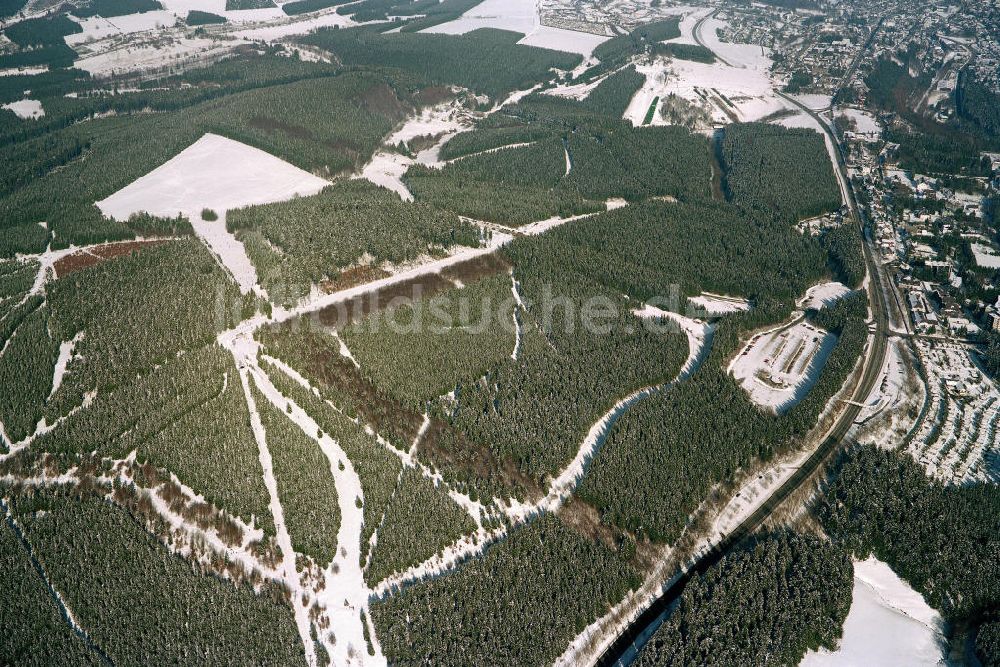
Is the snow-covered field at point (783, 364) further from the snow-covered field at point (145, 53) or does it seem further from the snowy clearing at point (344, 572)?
the snow-covered field at point (145, 53)

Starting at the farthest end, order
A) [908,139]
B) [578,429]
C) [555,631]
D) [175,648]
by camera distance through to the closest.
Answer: [908,139], [578,429], [555,631], [175,648]

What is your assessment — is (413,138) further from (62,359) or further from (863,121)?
(863,121)

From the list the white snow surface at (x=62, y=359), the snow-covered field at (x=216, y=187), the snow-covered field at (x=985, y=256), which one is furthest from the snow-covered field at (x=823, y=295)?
the white snow surface at (x=62, y=359)

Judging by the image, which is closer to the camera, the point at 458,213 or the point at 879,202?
the point at 458,213

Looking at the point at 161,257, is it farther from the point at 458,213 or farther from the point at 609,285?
the point at 609,285

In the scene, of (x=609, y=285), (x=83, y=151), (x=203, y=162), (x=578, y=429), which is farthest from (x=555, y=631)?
(x=83, y=151)

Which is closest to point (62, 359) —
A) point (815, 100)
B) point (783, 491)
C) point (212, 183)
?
point (212, 183)

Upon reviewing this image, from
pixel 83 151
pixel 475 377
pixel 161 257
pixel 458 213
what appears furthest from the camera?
pixel 83 151
